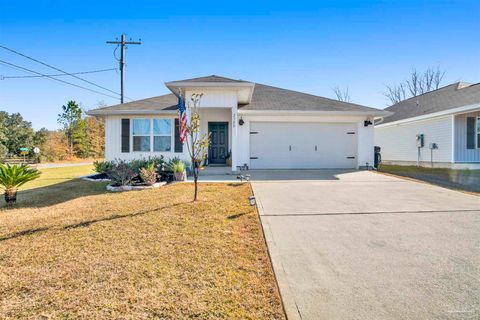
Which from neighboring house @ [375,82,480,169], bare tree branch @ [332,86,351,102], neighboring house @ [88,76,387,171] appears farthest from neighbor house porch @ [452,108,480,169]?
bare tree branch @ [332,86,351,102]

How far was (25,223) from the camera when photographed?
447 centimetres

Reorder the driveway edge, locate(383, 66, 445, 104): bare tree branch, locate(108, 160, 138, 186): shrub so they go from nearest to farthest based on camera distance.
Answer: the driveway edge
locate(108, 160, 138, 186): shrub
locate(383, 66, 445, 104): bare tree branch

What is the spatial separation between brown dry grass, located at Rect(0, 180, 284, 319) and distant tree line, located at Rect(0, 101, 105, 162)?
26119 mm

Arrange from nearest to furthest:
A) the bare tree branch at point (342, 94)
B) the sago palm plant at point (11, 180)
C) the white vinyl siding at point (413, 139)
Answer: the sago palm plant at point (11, 180) → the white vinyl siding at point (413, 139) → the bare tree branch at point (342, 94)

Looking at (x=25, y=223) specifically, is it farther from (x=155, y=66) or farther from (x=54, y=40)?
(x=155, y=66)

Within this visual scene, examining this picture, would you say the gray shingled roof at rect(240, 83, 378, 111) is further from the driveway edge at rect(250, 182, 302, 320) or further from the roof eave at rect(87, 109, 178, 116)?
the driveway edge at rect(250, 182, 302, 320)

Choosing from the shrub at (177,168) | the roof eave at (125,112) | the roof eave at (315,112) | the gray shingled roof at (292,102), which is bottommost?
the shrub at (177,168)

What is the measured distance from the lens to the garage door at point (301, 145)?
11555 mm

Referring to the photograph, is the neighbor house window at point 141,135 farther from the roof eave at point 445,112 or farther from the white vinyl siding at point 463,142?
the white vinyl siding at point 463,142

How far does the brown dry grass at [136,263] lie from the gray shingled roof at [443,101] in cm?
1420

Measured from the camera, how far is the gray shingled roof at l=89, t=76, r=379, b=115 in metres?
10.9

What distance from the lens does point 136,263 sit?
2916 mm

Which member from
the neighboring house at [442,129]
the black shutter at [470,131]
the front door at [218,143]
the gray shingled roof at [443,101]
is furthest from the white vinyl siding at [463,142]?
the front door at [218,143]

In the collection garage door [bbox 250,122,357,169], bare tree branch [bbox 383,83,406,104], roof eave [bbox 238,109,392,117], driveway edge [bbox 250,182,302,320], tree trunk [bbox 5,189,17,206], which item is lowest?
driveway edge [bbox 250,182,302,320]
